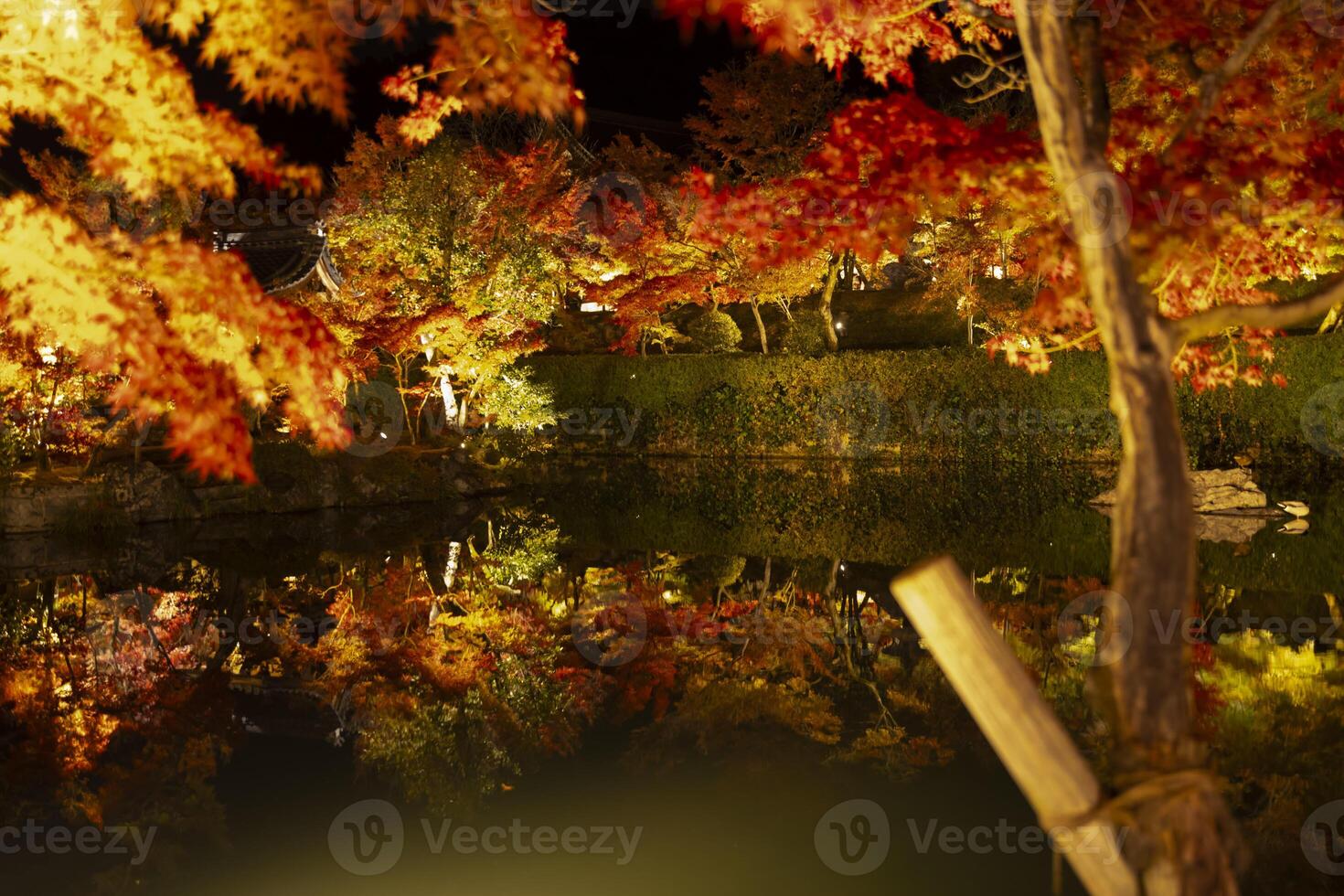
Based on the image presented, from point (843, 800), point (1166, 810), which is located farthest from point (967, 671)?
point (843, 800)

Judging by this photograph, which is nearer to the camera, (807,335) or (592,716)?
(592,716)

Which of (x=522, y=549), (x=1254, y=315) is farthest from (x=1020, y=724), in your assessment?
(x=522, y=549)

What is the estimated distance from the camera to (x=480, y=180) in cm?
1872

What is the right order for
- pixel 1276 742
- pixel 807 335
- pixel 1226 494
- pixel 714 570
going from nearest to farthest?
1. pixel 1276 742
2. pixel 714 570
3. pixel 1226 494
4. pixel 807 335

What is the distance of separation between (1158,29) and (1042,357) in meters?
1.68

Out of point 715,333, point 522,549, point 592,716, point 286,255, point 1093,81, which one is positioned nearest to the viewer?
point 1093,81

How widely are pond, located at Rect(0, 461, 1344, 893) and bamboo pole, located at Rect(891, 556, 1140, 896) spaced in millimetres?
105

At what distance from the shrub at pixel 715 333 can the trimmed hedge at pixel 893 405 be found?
107 centimetres

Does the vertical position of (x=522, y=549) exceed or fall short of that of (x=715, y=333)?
it falls short

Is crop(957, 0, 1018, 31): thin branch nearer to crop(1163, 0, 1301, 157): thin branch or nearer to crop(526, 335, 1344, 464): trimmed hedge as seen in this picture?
crop(1163, 0, 1301, 157): thin branch

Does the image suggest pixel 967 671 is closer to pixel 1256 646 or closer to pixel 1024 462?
pixel 1256 646

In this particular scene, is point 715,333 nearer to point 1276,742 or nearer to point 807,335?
point 807,335

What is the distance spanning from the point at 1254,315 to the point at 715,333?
770 inches

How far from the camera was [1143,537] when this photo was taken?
3.11 m
